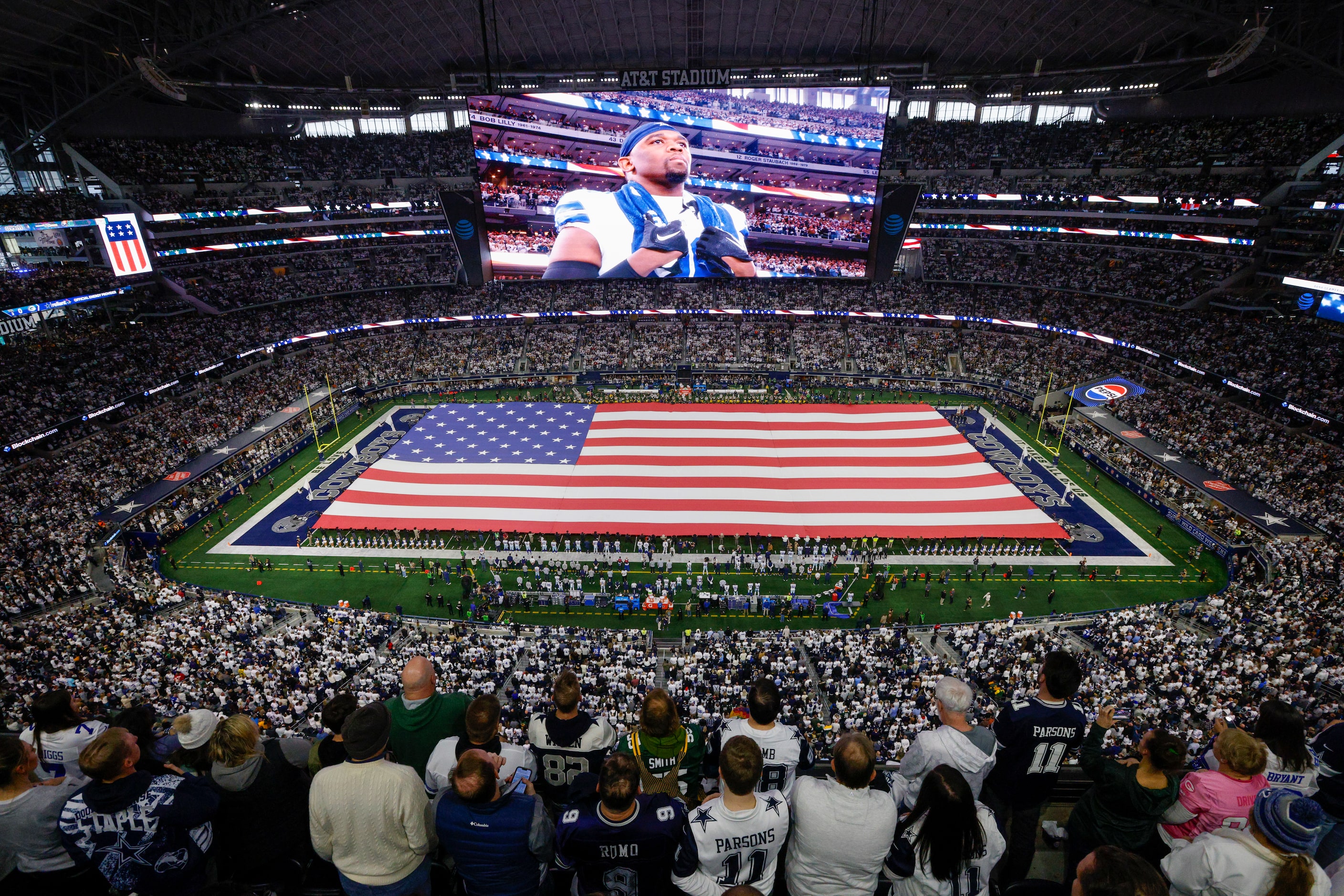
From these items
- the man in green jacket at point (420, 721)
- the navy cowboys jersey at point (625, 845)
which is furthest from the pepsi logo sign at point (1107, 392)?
the navy cowboys jersey at point (625, 845)

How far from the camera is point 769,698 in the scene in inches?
221

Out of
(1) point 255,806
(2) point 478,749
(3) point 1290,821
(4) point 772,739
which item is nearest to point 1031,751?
(3) point 1290,821

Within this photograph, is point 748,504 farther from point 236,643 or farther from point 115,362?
point 115,362

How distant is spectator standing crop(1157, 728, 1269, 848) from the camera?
4984 mm

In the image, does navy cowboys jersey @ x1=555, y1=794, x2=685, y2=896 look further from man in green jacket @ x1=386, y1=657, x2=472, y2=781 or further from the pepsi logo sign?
the pepsi logo sign

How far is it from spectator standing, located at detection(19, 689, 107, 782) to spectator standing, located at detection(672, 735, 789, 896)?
18.1ft

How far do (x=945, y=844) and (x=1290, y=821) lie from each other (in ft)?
6.16

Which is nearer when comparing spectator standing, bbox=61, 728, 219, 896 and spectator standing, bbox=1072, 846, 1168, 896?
spectator standing, bbox=1072, 846, 1168, 896

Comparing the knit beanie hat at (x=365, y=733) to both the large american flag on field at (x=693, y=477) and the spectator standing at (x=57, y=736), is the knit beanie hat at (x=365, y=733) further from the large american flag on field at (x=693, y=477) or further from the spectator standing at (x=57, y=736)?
the large american flag on field at (x=693, y=477)

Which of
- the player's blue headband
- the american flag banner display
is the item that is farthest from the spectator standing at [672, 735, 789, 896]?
the american flag banner display

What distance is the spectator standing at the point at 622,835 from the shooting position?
4336mm

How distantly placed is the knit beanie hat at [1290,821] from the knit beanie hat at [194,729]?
7.53m

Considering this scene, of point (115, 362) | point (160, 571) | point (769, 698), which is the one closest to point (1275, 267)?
point (769, 698)

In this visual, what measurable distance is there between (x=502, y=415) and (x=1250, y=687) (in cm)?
3870
